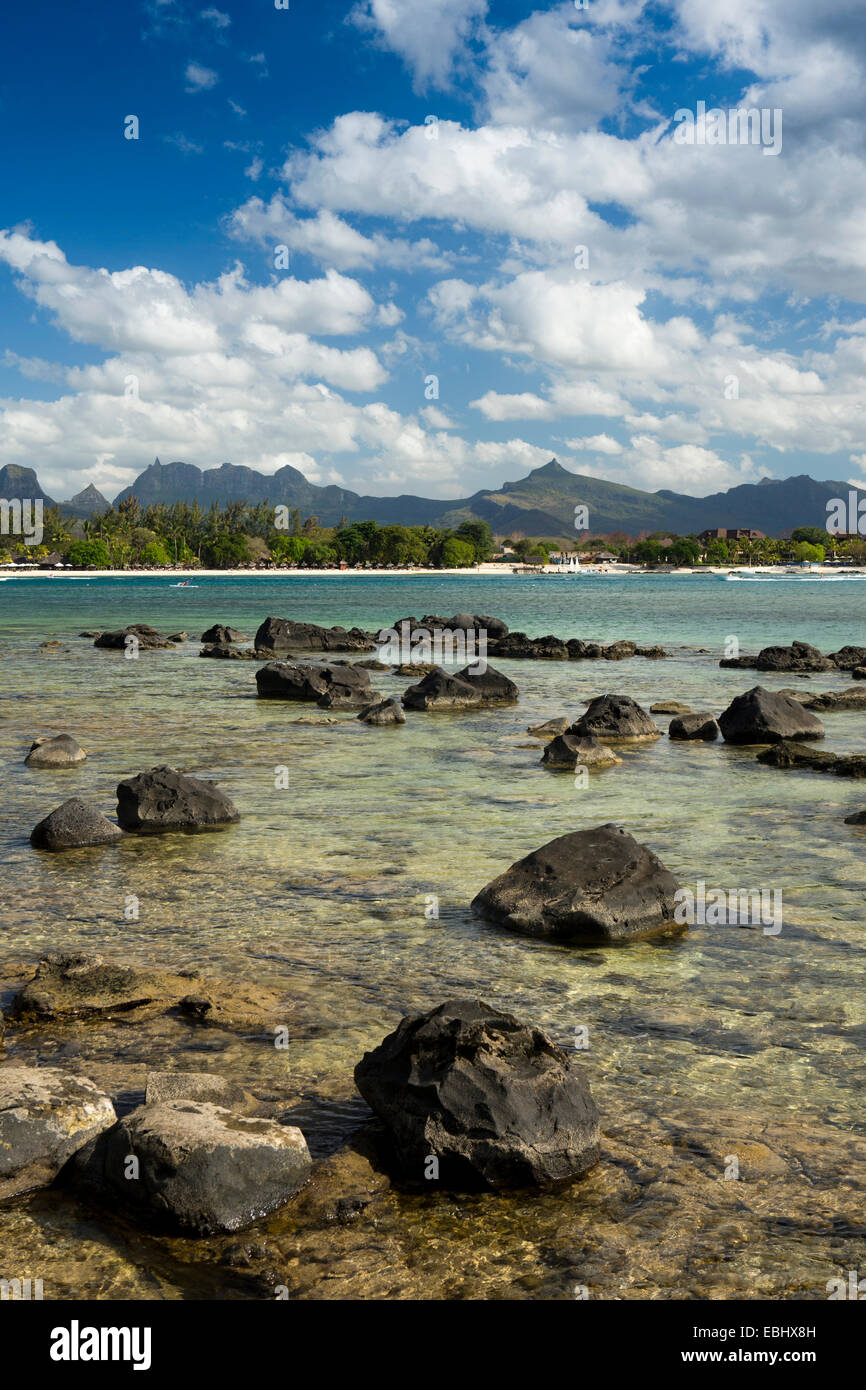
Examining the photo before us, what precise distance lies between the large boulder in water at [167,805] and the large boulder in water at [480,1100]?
771cm

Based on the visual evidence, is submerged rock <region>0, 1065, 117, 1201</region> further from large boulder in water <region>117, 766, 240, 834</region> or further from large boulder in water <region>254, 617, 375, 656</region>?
large boulder in water <region>254, 617, 375, 656</region>

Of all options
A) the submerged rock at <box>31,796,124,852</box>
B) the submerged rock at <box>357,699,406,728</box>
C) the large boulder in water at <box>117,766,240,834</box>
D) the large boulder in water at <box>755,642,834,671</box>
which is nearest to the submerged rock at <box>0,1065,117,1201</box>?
the submerged rock at <box>31,796,124,852</box>

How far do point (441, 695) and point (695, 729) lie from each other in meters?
7.19

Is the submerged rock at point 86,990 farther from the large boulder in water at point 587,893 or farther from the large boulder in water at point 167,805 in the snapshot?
the large boulder in water at point 167,805

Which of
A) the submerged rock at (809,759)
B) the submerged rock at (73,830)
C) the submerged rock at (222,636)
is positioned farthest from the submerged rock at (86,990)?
the submerged rock at (222,636)

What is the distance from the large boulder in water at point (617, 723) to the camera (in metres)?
21.9

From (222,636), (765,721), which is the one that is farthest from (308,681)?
(222,636)

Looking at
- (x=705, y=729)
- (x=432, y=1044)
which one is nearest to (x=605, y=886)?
(x=432, y=1044)

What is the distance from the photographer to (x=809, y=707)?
89.7 ft

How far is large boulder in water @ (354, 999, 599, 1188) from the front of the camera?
572 centimetres

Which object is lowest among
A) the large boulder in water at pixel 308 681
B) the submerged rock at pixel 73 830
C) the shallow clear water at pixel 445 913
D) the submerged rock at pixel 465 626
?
the shallow clear water at pixel 445 913

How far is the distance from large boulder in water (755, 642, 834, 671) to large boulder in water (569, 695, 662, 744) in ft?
61.3

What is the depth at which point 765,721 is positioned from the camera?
21422 mm
